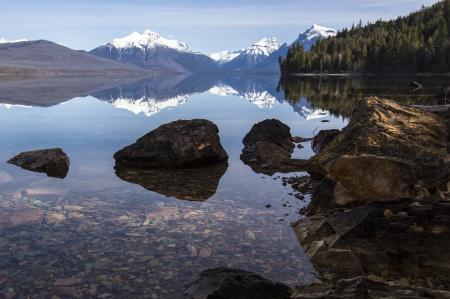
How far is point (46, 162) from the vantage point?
22203 mm

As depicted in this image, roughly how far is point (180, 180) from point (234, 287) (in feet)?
39.0

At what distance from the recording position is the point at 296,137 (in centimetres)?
3441

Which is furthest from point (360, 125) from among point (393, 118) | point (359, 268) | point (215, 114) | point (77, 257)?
point (215, 114)

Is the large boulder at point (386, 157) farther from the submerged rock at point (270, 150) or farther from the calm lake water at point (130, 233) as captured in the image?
the submerged rock at point (270, 150)

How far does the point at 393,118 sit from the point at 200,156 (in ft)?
32.9

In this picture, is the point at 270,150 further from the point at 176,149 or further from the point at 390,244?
the point at 390,244

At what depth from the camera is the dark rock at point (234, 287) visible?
29.2ft

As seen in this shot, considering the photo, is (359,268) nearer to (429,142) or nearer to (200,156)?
(429,142)

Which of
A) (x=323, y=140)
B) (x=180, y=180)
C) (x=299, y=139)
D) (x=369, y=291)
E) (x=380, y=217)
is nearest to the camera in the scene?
(x=369, y=291)

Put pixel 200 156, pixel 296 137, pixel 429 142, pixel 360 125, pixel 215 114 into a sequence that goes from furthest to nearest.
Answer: pixel 215 114
pixel 296 137
pixel 200 156
pixel 360 125
pixel 429 142

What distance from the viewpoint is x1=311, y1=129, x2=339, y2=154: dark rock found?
2715 cm

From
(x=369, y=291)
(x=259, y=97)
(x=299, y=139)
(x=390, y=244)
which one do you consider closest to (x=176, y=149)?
(x=299, y=139)

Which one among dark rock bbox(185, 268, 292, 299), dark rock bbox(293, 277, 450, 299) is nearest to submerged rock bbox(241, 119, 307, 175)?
dark rock bbox(185, 268, 292, 299)

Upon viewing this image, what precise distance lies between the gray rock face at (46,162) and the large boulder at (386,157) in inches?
496
